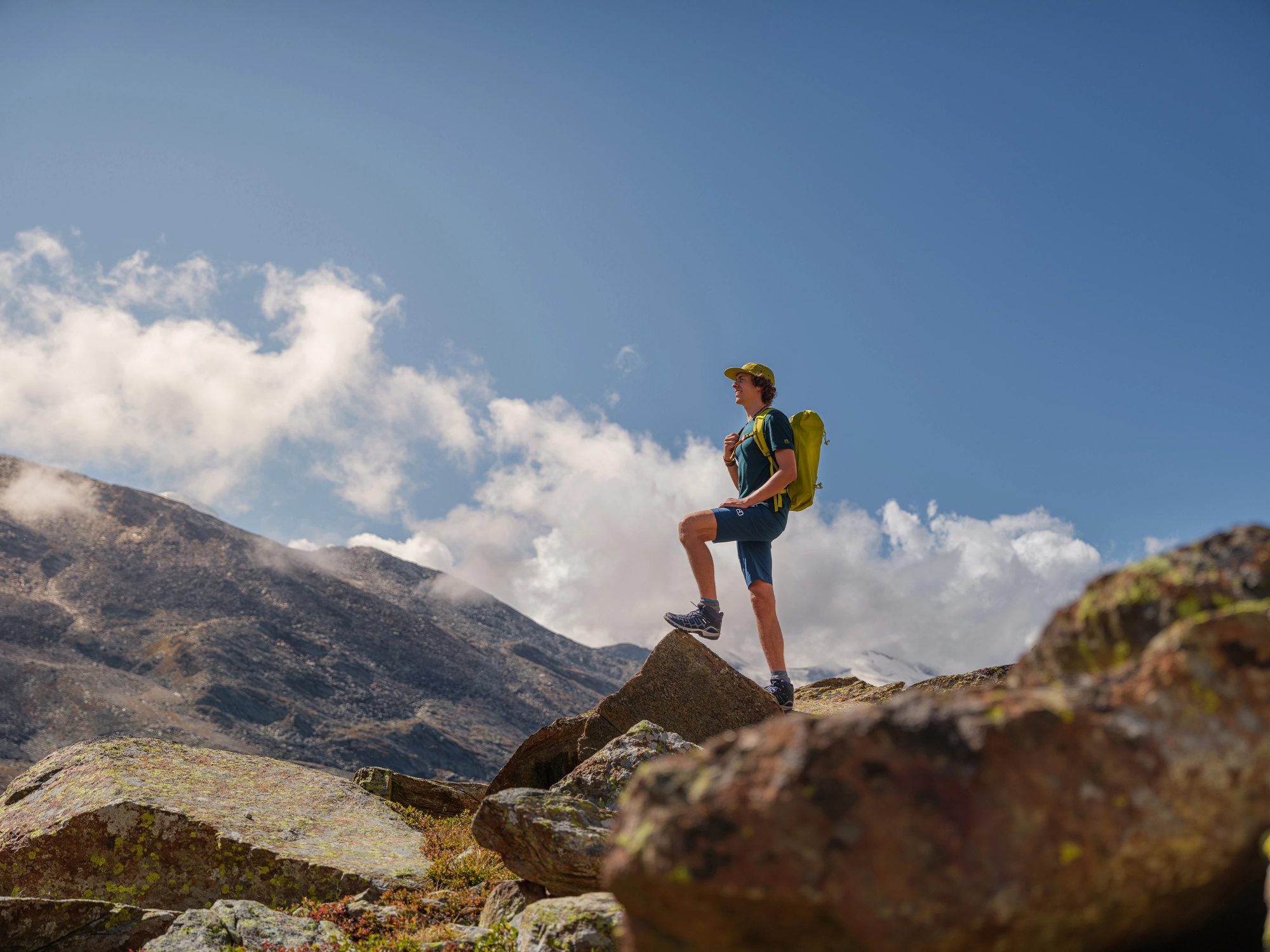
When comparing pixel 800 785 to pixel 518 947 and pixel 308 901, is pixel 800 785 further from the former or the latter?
pixel 308 901

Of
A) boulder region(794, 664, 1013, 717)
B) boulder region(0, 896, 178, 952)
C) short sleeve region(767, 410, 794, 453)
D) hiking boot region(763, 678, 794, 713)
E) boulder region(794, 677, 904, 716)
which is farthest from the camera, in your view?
boulder region(794, 677, 904, 716)

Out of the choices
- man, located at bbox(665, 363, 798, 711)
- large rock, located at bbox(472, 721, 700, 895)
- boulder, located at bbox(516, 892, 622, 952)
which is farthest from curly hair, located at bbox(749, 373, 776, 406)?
boulder, located at bbox(516, 892, 622, 952)

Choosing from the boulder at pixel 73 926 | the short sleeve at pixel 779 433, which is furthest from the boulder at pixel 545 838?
the short sleeve at pixel 779 433

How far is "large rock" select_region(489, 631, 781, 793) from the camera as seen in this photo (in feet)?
30.7

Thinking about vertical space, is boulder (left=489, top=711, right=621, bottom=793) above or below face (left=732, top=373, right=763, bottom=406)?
below

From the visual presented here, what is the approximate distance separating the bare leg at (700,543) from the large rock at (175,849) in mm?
4208

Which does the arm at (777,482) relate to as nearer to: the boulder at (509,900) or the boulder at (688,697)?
the boulder at (688,697)

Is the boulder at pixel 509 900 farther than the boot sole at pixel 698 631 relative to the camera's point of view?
No

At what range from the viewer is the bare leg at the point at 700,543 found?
29.1ft

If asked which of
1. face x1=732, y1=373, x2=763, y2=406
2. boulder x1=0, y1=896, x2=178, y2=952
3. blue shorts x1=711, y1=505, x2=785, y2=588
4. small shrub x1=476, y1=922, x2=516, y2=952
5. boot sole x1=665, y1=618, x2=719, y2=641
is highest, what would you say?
face x1=732, y1=373, x2=763, y2=406

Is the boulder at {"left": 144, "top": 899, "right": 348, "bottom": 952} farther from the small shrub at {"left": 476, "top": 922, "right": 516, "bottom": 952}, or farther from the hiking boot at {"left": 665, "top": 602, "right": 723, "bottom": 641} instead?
the hiking boot at {"left": 665, "top": 602, "right": 723, "bottom": 641}

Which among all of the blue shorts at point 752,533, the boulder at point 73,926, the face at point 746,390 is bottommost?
the boulder at point 73,926

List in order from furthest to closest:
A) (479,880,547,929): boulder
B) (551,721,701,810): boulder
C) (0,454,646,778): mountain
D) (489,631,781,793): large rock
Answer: (0,454,646,778): mountain, (489,631,781,793): large rock, (551,721,701,810): boulder, (479,880,547,929): boulder

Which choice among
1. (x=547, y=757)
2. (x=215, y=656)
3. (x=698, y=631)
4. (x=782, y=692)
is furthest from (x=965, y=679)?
(x=215, y=656)
